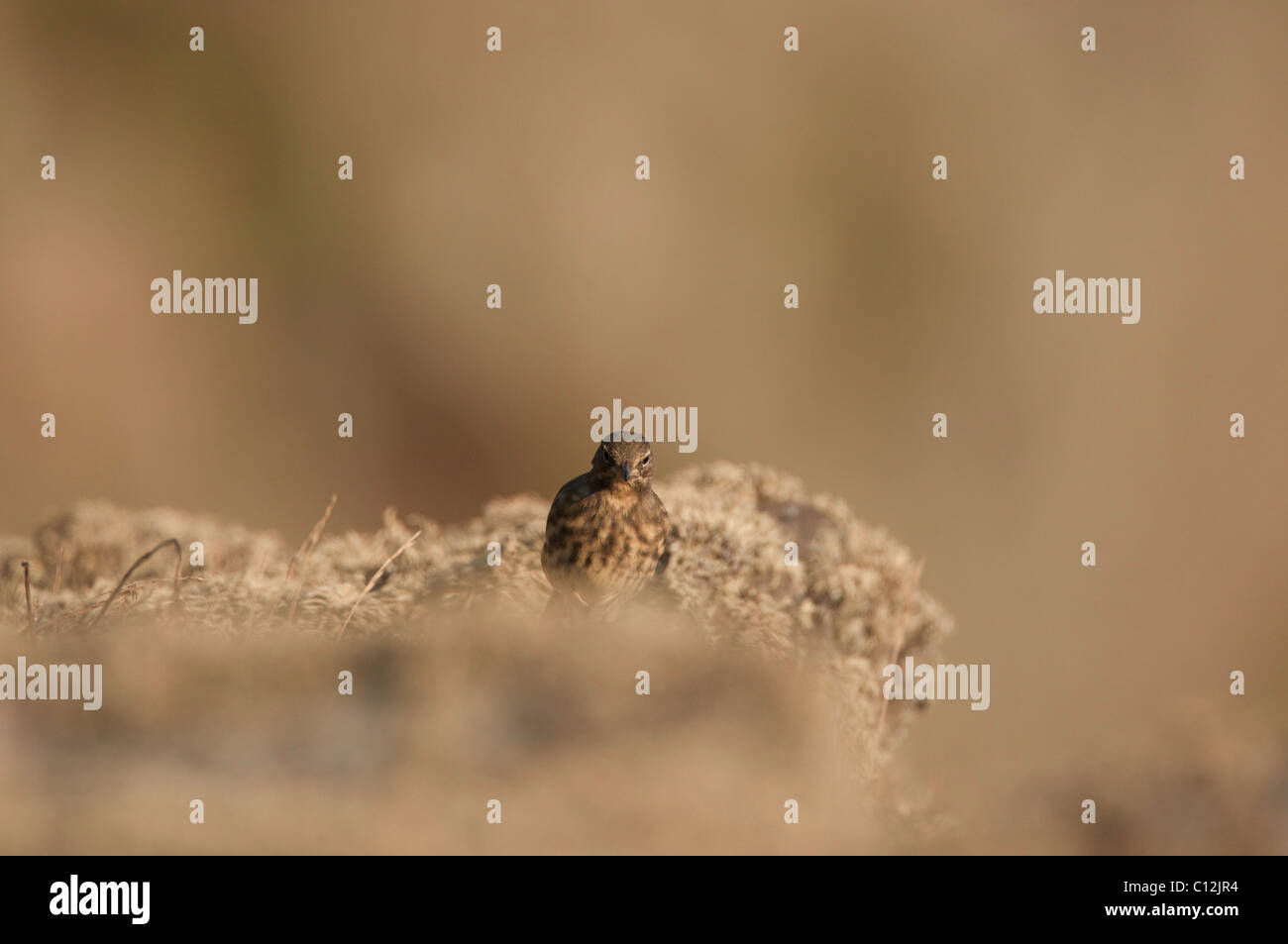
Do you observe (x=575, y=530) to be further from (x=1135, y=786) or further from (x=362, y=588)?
(x=1135, y=786)

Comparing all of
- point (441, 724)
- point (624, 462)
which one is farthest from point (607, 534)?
point (441, 724)

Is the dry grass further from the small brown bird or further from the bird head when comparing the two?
the bird head

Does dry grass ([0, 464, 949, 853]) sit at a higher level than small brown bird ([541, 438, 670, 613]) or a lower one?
lower

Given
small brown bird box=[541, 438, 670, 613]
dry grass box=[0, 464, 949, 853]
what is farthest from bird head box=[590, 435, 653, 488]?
dry grass box=[0, 464, 949, 853]

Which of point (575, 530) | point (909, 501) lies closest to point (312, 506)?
point (909, 501)

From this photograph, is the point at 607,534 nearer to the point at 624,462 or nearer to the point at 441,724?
the point at 624,462

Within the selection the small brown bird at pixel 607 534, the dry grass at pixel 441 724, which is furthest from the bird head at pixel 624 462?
the dry grass at pixel 441 724

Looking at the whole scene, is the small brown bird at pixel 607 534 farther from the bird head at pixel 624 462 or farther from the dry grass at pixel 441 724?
the dry grass at pixel 441 724
